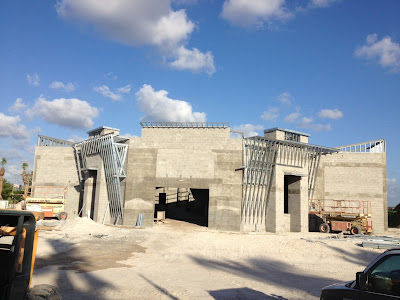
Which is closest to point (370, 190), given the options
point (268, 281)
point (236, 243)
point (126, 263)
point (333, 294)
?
point (236, 243)

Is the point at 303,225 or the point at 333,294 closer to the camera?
the point at 333,294

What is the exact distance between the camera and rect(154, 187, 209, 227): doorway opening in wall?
38.8m

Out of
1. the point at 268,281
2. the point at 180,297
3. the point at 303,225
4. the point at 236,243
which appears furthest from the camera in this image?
the point at 303,225

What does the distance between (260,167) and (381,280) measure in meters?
23.6

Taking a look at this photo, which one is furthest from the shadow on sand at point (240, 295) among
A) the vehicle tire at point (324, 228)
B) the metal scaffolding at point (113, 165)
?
the vehicle tire at point (324, 228)

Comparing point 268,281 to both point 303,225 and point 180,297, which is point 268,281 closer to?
point 180,297

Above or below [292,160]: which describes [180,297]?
below

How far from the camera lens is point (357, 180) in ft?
108

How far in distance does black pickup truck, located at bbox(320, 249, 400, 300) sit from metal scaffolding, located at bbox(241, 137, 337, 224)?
22.6 metres

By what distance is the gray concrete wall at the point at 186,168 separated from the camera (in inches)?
1096

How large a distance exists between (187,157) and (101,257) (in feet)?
46.1

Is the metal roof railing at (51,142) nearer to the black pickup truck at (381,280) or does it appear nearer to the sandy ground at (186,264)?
the sandy ground at (186,264)

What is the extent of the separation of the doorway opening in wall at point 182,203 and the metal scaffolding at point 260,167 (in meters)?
10.4

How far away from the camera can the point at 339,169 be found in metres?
33.4
